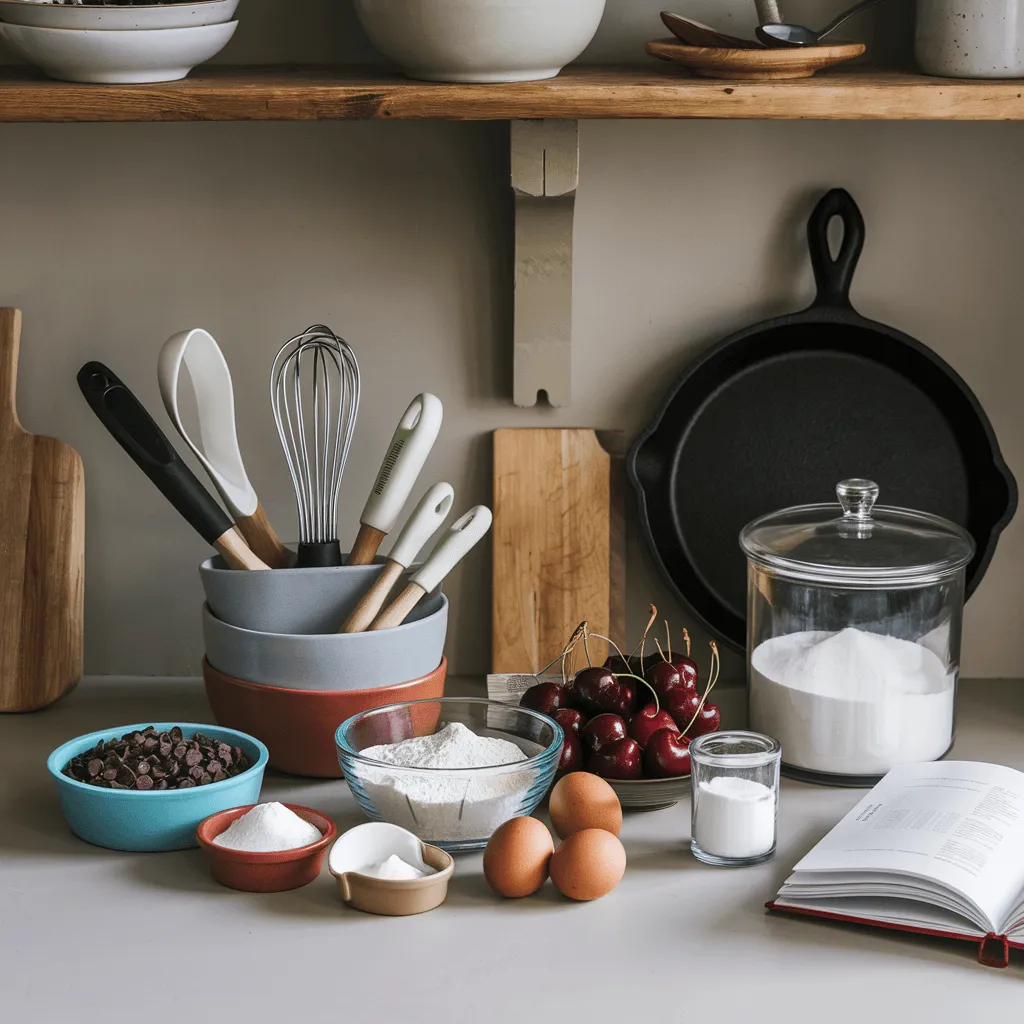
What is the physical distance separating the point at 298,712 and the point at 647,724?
303mm

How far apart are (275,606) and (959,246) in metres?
0.77

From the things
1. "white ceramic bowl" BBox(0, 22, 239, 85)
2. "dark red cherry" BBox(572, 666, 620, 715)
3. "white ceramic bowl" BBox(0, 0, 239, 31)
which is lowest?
"dark red cherry" BBox(572, 666, 620, 715)

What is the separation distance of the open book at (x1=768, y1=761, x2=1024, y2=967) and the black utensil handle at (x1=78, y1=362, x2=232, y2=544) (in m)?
0.59

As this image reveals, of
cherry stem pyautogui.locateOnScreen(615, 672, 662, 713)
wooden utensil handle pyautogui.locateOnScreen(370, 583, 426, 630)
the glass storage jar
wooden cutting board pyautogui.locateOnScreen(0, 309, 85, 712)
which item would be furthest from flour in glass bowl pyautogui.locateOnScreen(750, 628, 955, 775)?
wooden cutting board pyautogui.locateOnScreen(0, 309, 85, 712)

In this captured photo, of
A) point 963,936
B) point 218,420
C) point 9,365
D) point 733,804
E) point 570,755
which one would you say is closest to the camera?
point 963,936

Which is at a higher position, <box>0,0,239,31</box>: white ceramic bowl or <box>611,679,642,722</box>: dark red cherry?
<box>0,0,239,31</box>: white ceramic bowl

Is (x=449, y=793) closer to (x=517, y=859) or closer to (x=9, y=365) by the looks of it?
(x=517, y=859)

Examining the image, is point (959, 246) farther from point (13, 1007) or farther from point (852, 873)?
point (13, 1007)

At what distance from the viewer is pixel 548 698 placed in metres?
1.24

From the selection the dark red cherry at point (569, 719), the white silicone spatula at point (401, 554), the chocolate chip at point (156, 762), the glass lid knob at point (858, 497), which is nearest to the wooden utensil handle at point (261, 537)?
the white silicone spatula at point (401, 554)

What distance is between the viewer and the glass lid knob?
1269 millimetres

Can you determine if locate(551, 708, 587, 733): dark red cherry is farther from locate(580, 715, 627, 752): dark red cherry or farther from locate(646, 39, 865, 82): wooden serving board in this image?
locate(646, 39, 865, 82): wooden serving board

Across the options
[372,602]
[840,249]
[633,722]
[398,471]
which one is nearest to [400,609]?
[372,602]

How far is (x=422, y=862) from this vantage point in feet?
3.46
